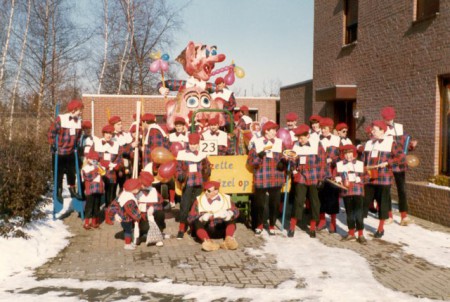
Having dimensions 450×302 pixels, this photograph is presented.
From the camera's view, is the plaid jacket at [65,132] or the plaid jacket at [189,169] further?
the plaid jacket at [65,132]

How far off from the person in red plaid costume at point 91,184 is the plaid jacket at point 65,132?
2.69 ft

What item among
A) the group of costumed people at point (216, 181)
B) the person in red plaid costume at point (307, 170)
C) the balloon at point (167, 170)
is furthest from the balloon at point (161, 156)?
the person in red plaid costume at point (307, 170)

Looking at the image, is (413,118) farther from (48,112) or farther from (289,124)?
(48,112)

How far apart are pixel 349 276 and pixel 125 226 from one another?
3210 millimetres

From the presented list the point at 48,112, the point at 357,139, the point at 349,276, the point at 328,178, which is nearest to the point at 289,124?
the point at 328,178

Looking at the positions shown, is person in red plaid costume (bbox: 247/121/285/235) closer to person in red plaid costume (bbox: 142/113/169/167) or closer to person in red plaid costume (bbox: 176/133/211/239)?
person in red plaid costume (bbox: 176/133/211/239)

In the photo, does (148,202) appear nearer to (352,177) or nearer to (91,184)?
(91,184)

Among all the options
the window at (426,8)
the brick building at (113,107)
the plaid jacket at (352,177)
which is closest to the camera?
the plaid jacket at (352,177)

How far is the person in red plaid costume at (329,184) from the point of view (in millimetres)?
8367

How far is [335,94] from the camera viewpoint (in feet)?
47.8

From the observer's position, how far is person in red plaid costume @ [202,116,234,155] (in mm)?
8883

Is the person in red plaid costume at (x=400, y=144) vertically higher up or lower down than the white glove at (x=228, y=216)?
higher up

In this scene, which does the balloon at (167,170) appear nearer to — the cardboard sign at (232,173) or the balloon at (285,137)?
the cardboard sign at (232,173)

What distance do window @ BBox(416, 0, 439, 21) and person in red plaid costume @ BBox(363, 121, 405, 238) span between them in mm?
4173
